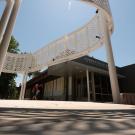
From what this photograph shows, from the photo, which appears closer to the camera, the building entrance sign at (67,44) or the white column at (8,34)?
the white column at (8,34)

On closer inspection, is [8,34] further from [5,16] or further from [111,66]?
[111,66]

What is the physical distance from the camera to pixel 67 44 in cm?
1579

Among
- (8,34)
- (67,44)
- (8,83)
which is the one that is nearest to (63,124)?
(8,34)

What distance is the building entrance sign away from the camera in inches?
334

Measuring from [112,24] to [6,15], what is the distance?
591 centimetres

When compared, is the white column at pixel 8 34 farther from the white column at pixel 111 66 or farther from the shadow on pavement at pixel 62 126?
the shadow on pavement at pixel 62 126

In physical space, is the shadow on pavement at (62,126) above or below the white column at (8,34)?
below

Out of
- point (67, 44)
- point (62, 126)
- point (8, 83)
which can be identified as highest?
point (67, 44)

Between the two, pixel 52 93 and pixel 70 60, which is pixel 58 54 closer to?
pixel 70 60

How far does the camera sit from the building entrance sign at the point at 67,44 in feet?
27.9

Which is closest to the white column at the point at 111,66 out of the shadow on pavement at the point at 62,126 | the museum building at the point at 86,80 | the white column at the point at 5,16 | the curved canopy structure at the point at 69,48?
the curved canopy structure at the point at 69,48

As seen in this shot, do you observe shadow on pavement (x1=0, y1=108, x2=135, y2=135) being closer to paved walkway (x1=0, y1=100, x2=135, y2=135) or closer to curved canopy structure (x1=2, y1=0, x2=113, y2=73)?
paved walkway (x1=0, y1=100, x2=135, y2=135)

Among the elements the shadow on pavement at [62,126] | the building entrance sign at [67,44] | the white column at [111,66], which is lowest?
the shadow on pavement at [62,126]

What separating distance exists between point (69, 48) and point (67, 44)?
0.49 meters
